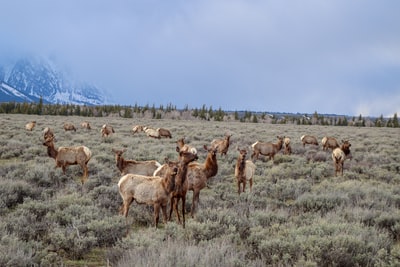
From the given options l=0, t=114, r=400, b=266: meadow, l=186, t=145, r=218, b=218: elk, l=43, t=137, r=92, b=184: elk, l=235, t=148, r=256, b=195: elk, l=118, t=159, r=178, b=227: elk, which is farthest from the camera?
l=43, t=137, r=92, b=184: elk

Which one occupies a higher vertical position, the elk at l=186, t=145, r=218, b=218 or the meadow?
the elk at l=186, t=145, r=218, b=218

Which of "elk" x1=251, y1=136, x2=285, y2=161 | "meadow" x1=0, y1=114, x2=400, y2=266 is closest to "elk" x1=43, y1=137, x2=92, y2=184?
"meadow" x1=0, y1=114, x2=400, y2=266

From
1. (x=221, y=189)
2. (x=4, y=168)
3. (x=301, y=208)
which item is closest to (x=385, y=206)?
(x=301, y=208)

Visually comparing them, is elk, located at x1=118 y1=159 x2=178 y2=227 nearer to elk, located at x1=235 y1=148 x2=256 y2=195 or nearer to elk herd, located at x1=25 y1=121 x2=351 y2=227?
elk herd, located at x1=25 y1=121 x2=351 y2=227

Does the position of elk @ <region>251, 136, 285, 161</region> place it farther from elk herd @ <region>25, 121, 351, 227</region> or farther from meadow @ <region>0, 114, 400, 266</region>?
meadow @ <region>0, 114, 400, 266</region>

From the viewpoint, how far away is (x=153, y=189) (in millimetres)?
7855

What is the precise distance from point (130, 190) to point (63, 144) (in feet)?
51.0

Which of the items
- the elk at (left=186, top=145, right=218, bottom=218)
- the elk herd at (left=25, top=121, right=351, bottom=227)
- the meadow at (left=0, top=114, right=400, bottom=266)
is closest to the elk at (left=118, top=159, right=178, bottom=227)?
the elk herd at (left=25, top=121, right=351, bottom=227)

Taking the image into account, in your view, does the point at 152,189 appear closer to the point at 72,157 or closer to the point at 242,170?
the point at 242,170

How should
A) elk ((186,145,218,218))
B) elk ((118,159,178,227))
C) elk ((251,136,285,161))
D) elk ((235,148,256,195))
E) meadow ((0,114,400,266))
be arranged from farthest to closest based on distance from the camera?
elk ((251,136,285,161)) → elk ((235,148,256,195)) → elk ((186,145,218,218)) → elk ((118,159,178,227)) → meadow ((0,114,400,266))

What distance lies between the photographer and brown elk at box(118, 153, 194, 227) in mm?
7680

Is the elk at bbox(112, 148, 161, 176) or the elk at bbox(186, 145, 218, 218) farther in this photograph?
the elk at bbox(112, 148, 161, 176)

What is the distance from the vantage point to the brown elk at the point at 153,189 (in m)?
7.68

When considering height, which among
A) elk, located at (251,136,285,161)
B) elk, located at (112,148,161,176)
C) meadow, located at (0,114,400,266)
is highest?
elk, located at (251,136,285,161)
